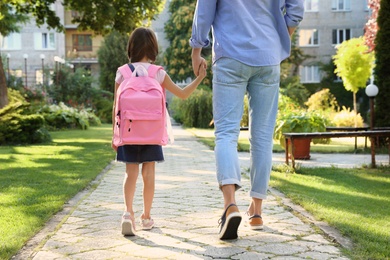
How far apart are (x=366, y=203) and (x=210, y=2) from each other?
3.01 m

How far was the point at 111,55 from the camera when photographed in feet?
162

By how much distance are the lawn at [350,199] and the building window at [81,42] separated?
159ft

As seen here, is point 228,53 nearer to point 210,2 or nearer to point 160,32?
point 210,2

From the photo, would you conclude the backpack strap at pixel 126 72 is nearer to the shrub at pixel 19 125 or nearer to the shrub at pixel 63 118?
the shrub at pixel 19 125

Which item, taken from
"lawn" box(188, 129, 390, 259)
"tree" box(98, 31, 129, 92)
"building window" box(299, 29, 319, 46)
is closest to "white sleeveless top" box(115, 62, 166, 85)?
"lawn" box(188, 129, 390, 259)

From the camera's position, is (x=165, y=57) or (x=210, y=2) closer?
(x=210, y=2)

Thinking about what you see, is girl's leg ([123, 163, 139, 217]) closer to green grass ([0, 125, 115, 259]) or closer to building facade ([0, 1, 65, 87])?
green grass ([0, 125, 115, 259])

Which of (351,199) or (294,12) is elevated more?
(294,12)

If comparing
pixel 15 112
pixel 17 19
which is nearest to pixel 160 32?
pixel 17 19

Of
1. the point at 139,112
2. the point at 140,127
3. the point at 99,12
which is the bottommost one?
the point at 140,127

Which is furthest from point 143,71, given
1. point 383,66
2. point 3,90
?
point 3,90

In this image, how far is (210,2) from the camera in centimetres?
488

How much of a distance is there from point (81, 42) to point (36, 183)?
50113 mm

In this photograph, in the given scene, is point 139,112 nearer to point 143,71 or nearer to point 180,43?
point 143,71
